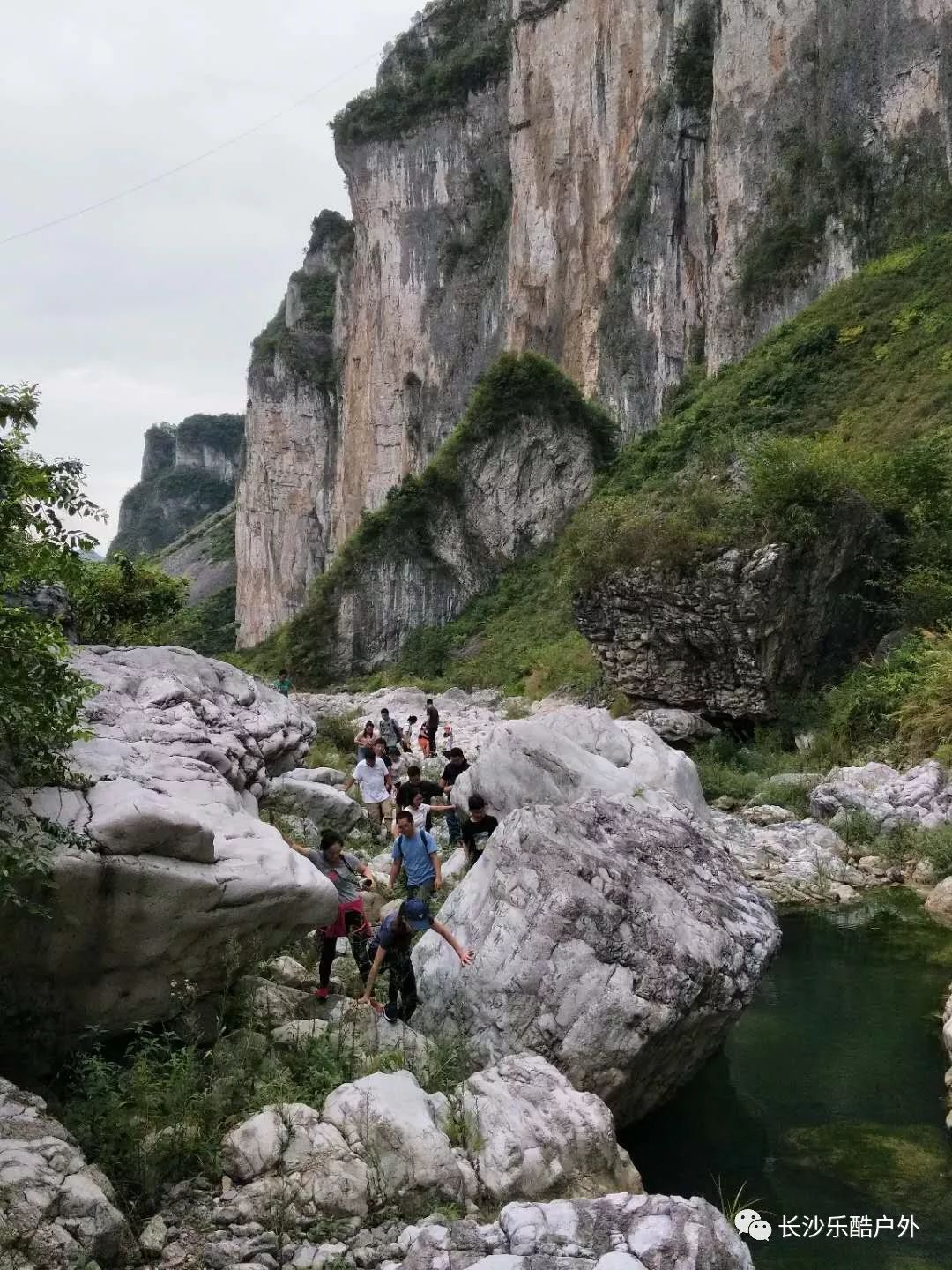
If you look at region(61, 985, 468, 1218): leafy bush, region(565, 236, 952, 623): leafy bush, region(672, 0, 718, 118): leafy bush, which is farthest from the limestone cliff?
region(61, 985, 468, 1218): leafy bush

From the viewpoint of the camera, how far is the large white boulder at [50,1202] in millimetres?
3814

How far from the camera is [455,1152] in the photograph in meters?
4.80

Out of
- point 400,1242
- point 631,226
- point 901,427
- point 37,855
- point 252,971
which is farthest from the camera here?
point 631,226

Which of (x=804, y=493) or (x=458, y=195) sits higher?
(x=458, y=195)

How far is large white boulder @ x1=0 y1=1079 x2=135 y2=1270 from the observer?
3814 mm

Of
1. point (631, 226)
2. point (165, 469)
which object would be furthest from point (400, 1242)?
point (165, 469)

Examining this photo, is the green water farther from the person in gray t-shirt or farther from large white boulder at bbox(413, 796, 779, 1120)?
the person in gray t-shirt

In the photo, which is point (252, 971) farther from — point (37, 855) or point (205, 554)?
point (205, 554)

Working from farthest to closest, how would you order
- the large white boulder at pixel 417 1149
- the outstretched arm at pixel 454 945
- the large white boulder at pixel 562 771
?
the large white boulder at pixel 562 771 → the outstretched arm at pixel 454 945 → the large white boulder at pixel 417 1149

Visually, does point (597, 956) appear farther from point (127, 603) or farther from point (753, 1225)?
point (127, 603)

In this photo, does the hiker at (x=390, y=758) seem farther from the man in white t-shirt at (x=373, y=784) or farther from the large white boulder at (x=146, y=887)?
the large white boulder at (x=146, y=887)

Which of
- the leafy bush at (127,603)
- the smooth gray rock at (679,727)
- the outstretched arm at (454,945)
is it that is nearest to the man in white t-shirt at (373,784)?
the leafy bush at (127,603)

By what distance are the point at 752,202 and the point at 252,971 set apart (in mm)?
32959

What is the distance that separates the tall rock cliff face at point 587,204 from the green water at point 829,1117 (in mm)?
26619
